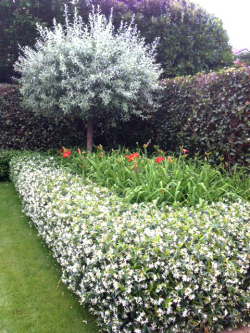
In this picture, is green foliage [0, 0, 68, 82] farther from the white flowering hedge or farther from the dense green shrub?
the white flowering hedge

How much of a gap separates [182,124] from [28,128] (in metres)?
4.04

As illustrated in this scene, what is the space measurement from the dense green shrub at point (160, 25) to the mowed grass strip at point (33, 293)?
5.80 metres

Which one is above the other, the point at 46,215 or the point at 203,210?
the point at 203,210

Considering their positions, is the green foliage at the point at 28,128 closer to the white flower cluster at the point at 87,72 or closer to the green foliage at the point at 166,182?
the white flower cluster at the point at 87,72

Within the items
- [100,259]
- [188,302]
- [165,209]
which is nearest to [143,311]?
[188,302]

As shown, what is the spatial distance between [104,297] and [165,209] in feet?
3.80

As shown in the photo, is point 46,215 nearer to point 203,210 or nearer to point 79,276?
point 79,276

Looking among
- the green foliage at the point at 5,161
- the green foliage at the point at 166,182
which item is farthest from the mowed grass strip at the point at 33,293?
the green foliage at the point at 5,161

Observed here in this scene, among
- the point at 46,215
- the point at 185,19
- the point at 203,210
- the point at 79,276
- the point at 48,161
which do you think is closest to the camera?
the point at 79,276

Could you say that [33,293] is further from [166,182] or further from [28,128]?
[28,128]

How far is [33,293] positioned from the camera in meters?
2.84

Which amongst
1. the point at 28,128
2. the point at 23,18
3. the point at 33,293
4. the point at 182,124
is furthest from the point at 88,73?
the point at 23,18

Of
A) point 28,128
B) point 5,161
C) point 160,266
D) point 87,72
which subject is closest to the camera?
point 160,266

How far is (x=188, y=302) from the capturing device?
2.03 meters
